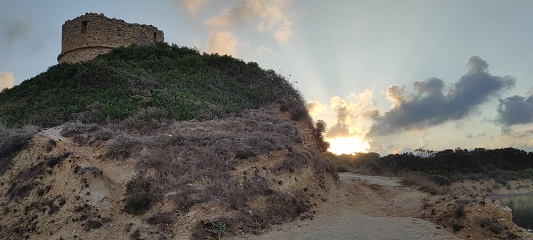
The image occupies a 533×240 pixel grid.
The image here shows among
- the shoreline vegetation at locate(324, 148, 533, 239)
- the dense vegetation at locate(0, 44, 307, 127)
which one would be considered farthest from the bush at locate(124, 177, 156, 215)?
the shoreline vegetation at locate(324, 148, 533, 239)

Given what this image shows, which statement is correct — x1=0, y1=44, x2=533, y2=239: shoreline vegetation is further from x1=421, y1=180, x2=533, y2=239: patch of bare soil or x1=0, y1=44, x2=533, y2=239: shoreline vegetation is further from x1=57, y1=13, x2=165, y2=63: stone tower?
x1=57, y1=13, x2=165, y2=63: stone tower

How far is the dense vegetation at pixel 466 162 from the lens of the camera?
5331 centimetres

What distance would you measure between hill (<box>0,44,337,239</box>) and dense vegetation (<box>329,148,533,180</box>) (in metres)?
32.4

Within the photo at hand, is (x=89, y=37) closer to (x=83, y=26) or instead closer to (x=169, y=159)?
(x=83, y=26)

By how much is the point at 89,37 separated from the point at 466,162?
53.6m

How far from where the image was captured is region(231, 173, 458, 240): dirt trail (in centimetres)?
1277

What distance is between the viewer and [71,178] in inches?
549

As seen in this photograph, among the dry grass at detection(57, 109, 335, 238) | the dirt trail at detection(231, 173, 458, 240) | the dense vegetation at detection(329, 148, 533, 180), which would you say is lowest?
the dirt trail at detection(231, 173, 458, 240)

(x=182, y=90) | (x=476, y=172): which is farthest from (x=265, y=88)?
(x=476, y=172)

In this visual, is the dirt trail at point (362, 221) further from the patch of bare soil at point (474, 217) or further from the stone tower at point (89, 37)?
the stone tower at point (89, 37)

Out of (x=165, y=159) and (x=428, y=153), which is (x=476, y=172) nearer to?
(x=428, y=153)

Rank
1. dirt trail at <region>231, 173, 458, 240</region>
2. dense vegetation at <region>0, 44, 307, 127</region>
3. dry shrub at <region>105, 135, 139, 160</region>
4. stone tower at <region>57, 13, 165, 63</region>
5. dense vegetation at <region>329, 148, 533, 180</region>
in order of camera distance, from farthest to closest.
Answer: dense vegetation at <region>329, 148, 533, 180</region> < stone tower at <region>57, 13, 165, 63</region> < dense vegetation at <region>0, 44, 307, 127</region> < dry shrub at <region>105, 135, 139, 160</region> < dirt trail at <region>231, 173, 458, 240</region>

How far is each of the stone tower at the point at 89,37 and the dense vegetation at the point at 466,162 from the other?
30521mm

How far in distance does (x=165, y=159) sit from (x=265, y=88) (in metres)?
14.2
